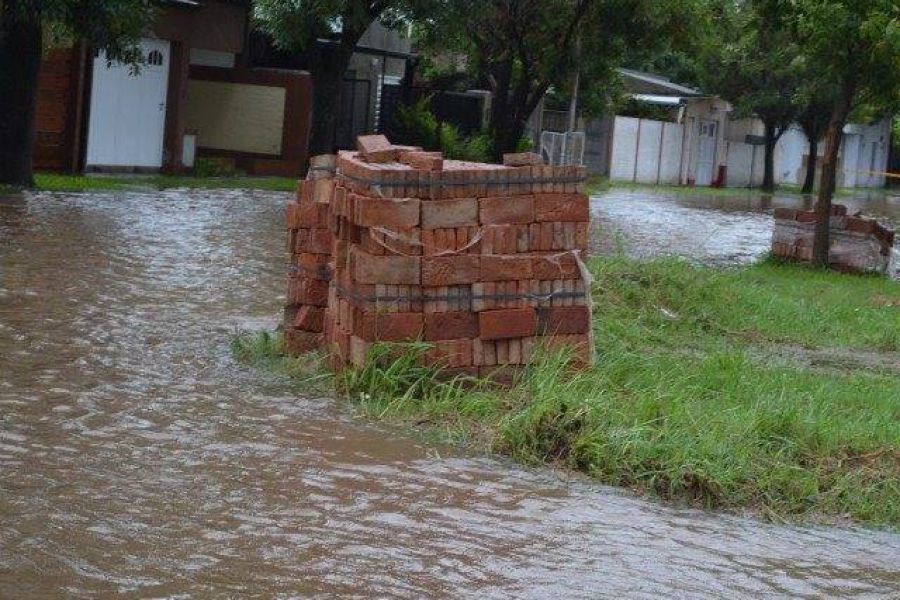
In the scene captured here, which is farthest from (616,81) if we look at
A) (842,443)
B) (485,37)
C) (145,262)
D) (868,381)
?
(842,443)

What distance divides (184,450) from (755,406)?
3012 millimetres

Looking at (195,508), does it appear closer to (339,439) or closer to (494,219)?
(339,439)

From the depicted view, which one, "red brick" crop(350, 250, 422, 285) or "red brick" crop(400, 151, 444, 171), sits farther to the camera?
"red brick" crop(400, 151, 444, 171)

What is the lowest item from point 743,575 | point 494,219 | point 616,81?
point 743,575

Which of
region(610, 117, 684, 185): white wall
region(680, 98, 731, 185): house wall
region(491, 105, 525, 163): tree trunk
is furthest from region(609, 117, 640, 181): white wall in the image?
region(491, 105, 525, 163): tree trunk

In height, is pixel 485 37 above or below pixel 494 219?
above

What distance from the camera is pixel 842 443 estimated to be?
25.1 feet

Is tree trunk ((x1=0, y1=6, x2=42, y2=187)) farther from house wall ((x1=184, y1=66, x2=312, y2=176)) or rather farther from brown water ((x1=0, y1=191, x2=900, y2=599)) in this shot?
brown water ((x1=0, y1=191, x2=900, y2=599))

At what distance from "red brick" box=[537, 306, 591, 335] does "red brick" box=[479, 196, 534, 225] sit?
538mm

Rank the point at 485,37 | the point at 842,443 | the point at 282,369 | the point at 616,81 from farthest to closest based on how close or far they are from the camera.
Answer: the point at 616,81, the point at 485,37, the point at 282,369, the point at 842,443

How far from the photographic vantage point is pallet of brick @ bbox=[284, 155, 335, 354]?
31.7 ft

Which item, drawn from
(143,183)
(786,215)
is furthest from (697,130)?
(786,215)

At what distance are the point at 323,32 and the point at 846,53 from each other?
35.1ft

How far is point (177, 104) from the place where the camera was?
27.5 metres
